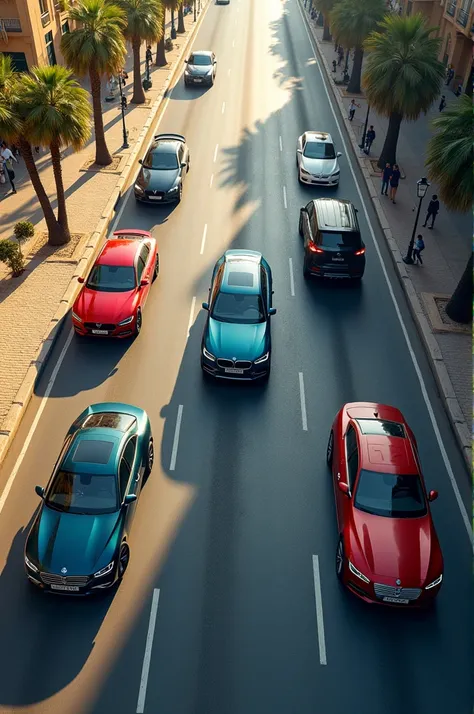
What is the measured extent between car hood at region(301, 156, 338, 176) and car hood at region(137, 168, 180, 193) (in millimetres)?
6223

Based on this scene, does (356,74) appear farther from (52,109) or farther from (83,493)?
(83,493)

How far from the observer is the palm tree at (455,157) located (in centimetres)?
1848

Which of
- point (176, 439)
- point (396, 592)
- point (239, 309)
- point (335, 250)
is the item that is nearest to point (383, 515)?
point (396, 592)

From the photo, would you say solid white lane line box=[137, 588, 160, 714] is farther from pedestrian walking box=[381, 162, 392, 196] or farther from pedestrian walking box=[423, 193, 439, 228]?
pedestrian walking box=[381, 162, 392, 196]

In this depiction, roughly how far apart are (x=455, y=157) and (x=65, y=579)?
1552 cm

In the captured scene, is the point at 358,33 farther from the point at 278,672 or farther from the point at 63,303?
the point at 278,672

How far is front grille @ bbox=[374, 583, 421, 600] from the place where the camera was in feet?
38.5

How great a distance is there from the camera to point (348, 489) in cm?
1308

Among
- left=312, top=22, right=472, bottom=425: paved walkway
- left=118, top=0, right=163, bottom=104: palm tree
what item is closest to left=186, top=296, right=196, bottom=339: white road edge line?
left=312, top=22, right=472, bottom=425: paved walkway

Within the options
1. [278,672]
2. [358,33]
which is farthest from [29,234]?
[358,33]

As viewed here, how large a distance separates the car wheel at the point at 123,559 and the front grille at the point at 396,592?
16.3 ft

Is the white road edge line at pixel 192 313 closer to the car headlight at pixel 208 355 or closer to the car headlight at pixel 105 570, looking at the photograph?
the car headlight at pixel 208 355

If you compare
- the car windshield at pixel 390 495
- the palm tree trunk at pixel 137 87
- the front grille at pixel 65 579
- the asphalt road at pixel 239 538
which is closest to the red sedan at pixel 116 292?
the asphalt road at pixel 239 538

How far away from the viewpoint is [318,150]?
3069 centimetres
